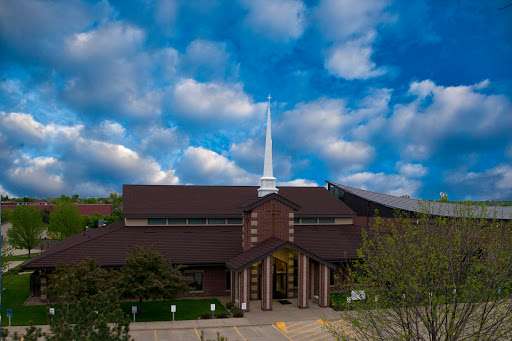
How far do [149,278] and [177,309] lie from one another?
4.78m

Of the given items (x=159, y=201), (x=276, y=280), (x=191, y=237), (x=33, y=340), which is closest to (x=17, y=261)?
(x=159, y=201)

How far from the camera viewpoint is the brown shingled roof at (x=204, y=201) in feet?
137

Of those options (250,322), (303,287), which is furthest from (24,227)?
(303,287)

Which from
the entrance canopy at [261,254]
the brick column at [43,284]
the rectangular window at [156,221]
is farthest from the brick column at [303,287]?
the brick column at [43,284]

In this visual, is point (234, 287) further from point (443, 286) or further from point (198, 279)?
point (443, 286)

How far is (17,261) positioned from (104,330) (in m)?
59.4

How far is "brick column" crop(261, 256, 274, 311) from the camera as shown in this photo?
3209 centimetres

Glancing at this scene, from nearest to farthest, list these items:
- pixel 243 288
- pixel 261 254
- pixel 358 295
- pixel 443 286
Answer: pixel 443 286 < pixel 358 295 < pixel 243 288 < pixel 261 254

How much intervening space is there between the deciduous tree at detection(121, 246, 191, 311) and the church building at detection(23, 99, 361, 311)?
15.1 feet

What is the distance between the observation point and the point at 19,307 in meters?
32.3

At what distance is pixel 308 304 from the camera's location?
3316 centimetres

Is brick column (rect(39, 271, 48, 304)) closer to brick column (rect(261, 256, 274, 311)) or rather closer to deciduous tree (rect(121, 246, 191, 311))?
deciduous tree (rect(121, 246, 191, 311))

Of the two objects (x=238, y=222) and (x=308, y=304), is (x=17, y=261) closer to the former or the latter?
(x=238, y=222)

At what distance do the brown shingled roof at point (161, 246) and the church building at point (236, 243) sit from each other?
8 cm
